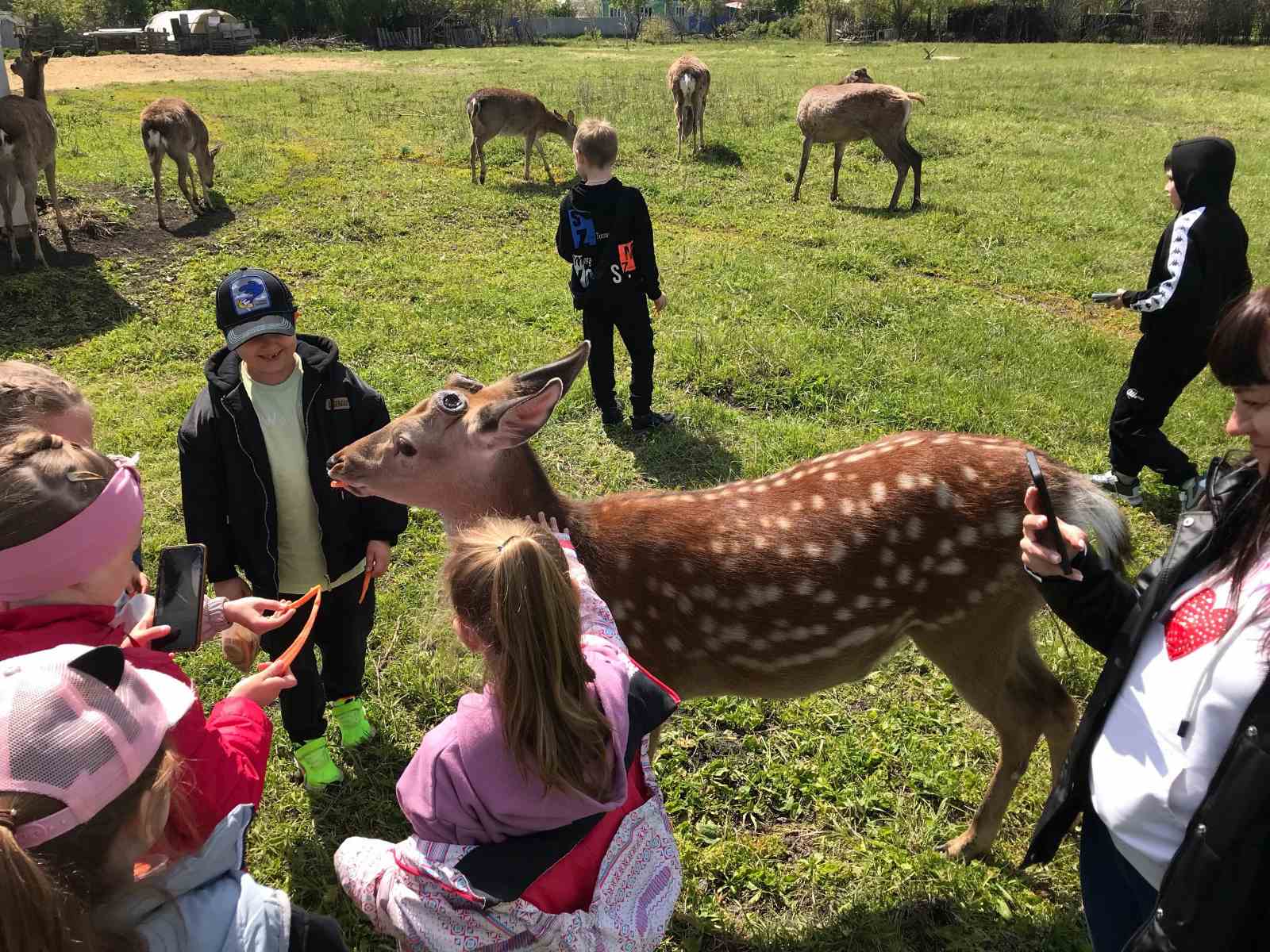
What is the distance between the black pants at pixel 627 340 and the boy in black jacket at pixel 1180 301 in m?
3.10

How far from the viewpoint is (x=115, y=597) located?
80.7 inches

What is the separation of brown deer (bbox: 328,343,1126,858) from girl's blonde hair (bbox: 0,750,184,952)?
1957 mm

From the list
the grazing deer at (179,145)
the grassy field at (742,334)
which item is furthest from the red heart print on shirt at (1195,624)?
the grazing deer at (179,145)

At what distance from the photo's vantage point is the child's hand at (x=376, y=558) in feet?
11.6

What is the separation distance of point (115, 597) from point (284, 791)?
1929 mm

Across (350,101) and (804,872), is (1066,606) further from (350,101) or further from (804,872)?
(350,101)

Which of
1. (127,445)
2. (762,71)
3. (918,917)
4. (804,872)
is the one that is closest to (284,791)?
(804,872)

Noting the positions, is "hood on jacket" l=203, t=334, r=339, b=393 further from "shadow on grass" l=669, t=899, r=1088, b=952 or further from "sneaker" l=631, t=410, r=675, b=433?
"sneaker" l=631, t=410, r=675, b=433

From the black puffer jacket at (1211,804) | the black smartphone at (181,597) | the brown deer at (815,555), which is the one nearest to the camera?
the black puffer jacket at (1211,804)

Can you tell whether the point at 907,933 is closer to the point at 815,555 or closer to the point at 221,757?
the point at 815,555

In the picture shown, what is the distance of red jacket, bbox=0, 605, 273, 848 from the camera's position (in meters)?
1.83

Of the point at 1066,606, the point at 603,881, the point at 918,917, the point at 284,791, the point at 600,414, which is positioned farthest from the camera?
the point at 600,414

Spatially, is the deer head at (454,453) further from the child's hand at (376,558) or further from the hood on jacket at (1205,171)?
the hood on jacket at (1205,171)

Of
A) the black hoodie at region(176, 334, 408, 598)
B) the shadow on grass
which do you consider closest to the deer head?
the black hoodie at region(176, 334, 408, 598)
